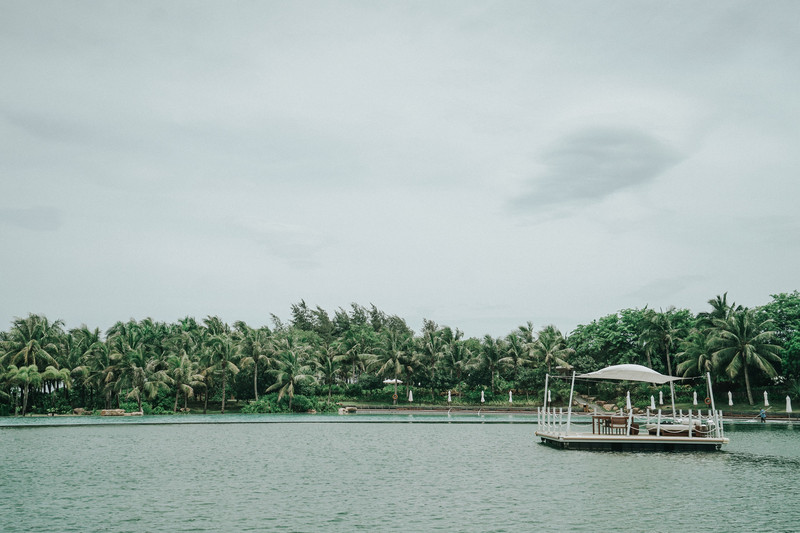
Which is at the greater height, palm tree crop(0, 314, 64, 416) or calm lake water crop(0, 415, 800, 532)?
palm tree crop(0, 314, 64, 416)

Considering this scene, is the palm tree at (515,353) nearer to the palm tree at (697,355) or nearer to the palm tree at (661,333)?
the palm tree at (661,333)

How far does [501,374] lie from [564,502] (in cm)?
7085

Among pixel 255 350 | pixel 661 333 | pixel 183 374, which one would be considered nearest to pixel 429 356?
pixel 255 350

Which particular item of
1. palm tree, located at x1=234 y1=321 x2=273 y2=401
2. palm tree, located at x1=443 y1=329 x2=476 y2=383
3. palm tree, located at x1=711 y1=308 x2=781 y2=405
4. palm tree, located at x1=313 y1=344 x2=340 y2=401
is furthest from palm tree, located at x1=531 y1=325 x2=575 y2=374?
palm tree, located at x1=234 y1=321 x2=273 y2=401

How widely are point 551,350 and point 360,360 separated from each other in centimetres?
2927

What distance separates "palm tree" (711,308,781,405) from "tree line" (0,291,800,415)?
132mm

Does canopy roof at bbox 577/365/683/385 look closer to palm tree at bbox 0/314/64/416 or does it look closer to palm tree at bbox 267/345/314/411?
palm tree at bbox 267/345/314/411

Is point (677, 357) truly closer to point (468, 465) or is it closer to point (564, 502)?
point (468, 465)

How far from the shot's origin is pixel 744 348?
69500mm

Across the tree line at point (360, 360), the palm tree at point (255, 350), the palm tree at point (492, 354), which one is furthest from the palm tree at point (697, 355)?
the palm tree at point (255, 350)

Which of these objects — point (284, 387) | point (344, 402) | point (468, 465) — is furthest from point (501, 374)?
point (468, 465)

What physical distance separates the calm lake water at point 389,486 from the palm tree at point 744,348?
28285 mm

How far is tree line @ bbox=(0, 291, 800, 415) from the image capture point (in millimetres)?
73500

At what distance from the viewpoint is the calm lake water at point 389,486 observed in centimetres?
1841
